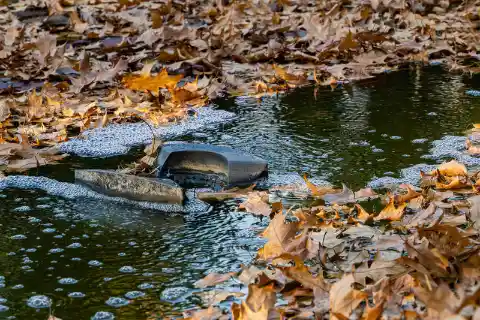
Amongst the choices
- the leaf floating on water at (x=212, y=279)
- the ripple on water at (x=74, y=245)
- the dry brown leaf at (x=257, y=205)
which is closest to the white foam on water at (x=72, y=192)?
the dry brown leaf at (x=257, y=205)

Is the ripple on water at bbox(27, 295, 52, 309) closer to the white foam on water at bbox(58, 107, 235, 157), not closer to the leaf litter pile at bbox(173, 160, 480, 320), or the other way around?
Result: the leaf litter pile at bbox(173, 160, 480, 320)

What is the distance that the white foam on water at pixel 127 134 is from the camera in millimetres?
3713

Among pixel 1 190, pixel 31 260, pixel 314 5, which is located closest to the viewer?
pixel 31 260

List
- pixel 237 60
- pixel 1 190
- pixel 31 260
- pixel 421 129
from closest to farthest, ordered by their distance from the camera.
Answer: pixel 31 260, pixel 1 190, pixel 421 129, pixel 237 60

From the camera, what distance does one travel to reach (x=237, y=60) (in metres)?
5.45

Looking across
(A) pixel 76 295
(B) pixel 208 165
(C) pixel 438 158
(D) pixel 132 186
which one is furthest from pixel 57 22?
(A) pixel 76 295

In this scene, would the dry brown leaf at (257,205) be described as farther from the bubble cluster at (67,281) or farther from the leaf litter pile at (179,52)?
the leaf litter pile at (179,52)

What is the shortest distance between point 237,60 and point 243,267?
3238 millimetres

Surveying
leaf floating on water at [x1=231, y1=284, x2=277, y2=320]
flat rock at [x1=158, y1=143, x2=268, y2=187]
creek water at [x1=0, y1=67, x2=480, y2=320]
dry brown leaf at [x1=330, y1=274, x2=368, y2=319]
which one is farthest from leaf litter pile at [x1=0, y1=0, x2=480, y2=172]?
dry brown leaf at [x1=330, y1=274, x2=368, y2=319]

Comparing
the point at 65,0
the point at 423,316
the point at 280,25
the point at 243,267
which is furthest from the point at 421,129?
the point at 65,0

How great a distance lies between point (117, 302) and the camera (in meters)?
2.22

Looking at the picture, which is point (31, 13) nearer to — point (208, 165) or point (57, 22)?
point (57, 22)

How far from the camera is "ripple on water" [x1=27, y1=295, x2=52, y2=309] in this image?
222cm

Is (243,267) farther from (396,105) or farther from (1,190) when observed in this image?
(396,105)
